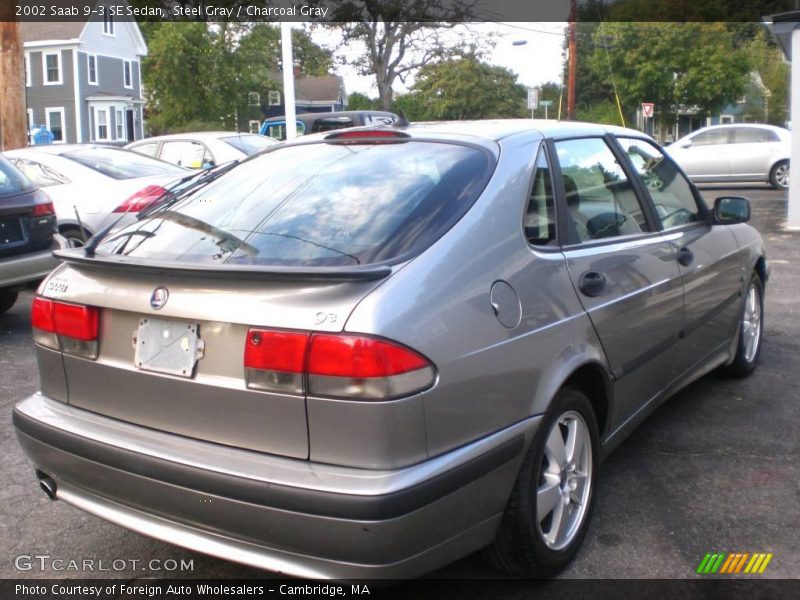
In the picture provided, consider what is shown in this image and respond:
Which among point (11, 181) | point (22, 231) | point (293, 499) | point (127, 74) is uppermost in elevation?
point (127, 74)

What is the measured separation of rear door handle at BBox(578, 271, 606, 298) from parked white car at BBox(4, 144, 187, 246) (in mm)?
5756

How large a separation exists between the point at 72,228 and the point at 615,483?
6654mm

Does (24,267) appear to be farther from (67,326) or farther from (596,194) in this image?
(596,194)

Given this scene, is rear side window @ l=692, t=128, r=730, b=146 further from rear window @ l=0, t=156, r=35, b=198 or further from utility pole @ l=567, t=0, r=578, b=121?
rear window @ l=0, t=156, r=35, b=198

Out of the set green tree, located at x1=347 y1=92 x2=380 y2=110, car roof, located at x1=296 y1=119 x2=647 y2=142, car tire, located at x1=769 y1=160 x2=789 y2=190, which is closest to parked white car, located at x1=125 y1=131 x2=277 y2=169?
car roof, located at x1=296 y1=119 x2=647 y2=142

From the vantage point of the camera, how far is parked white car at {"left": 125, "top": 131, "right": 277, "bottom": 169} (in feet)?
44.0

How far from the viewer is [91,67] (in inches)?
1816

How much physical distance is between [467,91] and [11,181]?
4699cm

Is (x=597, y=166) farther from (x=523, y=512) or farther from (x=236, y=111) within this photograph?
(x=236, y=111)

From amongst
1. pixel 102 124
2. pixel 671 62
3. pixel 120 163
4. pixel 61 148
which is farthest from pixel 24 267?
pixel 671 62

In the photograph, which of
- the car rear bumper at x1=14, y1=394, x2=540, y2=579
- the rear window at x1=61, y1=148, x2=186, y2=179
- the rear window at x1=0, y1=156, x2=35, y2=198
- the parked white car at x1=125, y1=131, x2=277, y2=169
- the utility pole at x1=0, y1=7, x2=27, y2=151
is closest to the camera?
the car rear bumper at x1=14, y1=394, x2=540, y2=579

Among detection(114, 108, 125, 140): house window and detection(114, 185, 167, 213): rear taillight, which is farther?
detection(114, 108, 125, 140): house window

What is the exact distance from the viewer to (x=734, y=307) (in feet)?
17.0

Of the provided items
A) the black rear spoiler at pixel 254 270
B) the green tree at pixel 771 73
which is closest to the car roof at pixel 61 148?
the black rear spoiler at pixel 254 270
